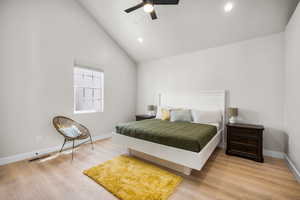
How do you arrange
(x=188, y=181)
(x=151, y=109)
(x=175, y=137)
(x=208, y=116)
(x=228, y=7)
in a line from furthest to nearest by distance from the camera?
1. (x=151, y=109)
2. (x=208, y=116)
3. (x=228, y=7)
4. (x=175, y=137)
5. (x=188, y=181)

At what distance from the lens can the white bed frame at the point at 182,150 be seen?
193 centimetres

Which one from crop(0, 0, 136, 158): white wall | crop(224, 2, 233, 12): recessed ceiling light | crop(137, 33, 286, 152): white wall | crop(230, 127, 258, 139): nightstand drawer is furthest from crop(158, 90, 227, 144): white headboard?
crop(0, 0, 136, 158): white wall

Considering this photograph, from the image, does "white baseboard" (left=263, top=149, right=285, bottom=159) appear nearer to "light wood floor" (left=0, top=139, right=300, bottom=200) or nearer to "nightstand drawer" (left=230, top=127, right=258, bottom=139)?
"light wood floor" (left=0, top=139, right=300, bottom=200)

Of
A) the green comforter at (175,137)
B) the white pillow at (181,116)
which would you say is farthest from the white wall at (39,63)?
the white pillow at (181,116)

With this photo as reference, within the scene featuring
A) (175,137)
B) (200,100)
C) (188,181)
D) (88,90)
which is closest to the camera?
(188,181)

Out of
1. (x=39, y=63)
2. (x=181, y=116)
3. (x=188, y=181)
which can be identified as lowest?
(x=188, y=181)

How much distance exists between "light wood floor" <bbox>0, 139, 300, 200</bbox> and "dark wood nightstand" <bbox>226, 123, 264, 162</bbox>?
17 centimetres

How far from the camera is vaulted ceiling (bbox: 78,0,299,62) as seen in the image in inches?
95.9

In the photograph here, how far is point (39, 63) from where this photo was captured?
8.83 ft

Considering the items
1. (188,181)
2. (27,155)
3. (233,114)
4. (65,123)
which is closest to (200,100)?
(233,114)

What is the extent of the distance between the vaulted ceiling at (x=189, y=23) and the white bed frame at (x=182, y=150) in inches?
54.7

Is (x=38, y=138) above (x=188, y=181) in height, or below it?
above

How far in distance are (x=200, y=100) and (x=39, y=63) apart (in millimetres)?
3939

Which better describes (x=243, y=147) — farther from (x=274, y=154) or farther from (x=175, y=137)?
(x=175, y=137)
